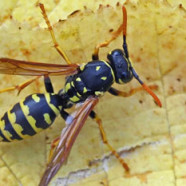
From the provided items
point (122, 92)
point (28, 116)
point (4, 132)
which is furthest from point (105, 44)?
point (4, 132)

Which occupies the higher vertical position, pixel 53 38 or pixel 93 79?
pixel 53 38

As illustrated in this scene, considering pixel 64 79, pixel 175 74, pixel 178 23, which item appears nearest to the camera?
pixel 178 23

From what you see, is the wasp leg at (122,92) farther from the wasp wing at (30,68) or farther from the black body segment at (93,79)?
the wasp wing at (30,68)

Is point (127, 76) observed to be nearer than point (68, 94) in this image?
Yes

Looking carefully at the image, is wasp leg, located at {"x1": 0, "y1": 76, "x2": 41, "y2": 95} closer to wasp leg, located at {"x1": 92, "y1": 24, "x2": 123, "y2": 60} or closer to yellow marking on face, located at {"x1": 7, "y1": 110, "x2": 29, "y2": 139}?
yellow marking on face, located at {"x1": 7, "y1": 110, "x2": 29, "y2": 139}

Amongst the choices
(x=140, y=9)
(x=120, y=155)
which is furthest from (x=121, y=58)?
(x=120, y=155)

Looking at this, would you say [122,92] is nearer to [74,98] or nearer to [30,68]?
[74,98]

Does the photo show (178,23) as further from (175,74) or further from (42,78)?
(42,78)
